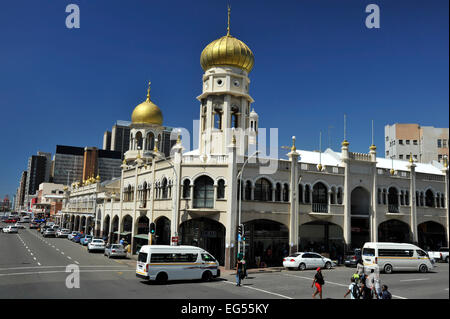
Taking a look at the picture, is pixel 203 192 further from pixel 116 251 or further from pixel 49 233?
pixel 49 233

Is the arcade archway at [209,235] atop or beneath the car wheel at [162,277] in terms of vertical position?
atop

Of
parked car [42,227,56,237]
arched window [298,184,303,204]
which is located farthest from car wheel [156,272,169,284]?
parked car [42,227,56,237]

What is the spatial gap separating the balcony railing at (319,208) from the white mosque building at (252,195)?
0.10 m

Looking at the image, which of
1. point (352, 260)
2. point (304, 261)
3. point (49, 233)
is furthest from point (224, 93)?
point (49, 233)

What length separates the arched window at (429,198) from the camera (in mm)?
43531

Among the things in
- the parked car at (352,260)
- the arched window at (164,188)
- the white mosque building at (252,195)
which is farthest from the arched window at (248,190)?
the parked car at (352,260)

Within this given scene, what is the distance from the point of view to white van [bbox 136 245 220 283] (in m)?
22.2

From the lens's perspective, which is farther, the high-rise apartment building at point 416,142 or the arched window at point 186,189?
the high-rise apartment building at point 416,142

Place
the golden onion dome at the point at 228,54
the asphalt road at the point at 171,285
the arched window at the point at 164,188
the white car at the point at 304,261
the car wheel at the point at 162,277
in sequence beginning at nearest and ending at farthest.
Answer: the asphalt road at the point at 171,285 → the car wheel at the point at 162,277 → the white car at the point at 304,261 → the arched window at the point at 164,188 → the golden onion dome at the point at 228,54

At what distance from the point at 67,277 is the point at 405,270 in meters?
25.1

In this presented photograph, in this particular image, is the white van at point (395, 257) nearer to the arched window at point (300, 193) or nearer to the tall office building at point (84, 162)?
the arched window at point (300, 193)

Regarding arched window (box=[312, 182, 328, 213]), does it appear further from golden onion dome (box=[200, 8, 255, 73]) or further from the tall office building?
the tall office building

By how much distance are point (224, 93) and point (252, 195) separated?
1108cm
